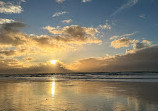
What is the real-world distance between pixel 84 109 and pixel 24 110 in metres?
4.74

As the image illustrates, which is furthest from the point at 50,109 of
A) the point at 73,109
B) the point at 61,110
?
the point at 73,109

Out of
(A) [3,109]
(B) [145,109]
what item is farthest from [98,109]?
(A) [3,109]

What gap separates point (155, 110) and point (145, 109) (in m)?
0.71

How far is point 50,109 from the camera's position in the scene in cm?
1292

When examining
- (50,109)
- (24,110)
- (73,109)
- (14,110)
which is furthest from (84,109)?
(14,110)

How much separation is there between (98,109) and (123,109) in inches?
77.4

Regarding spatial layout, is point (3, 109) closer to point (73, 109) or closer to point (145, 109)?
point (73, 109)

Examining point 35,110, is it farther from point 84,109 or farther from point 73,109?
point 84,109

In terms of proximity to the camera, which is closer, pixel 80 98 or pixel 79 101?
pixel 79 101

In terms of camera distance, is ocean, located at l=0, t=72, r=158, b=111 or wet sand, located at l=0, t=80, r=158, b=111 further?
ocean, located at l=0, t=72, r=158, b=111

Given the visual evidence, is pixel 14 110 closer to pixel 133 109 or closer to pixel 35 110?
pixel 35 110

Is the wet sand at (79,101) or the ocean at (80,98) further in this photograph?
the ocean at (80,98)

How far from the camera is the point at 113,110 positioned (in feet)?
40.8

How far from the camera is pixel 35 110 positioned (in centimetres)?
1262
